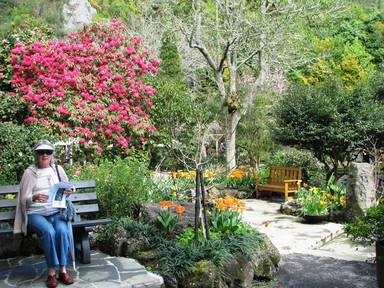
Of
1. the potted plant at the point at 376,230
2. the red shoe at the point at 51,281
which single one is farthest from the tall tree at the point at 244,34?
the red shoe at the point at 51,281

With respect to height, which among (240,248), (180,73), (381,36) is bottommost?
(240,248)

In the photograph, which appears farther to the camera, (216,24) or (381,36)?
(381,36)

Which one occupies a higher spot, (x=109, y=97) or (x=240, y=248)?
(x=109, y=97)

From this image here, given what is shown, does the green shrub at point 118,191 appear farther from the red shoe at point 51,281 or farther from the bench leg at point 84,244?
the red shoe at point 51,281

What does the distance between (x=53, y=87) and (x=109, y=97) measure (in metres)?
1.39

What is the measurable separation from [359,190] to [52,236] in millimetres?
6356

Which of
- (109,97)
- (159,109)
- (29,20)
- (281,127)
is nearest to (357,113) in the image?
(281,127)

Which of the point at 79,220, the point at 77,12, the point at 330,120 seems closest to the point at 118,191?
the point at 79,220

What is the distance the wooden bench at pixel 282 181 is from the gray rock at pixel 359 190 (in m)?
2.22

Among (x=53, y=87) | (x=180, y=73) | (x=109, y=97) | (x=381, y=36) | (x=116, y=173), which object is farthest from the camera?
(x=381, y=36)

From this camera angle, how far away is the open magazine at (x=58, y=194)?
4652mm

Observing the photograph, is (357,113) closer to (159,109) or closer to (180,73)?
(159,109)

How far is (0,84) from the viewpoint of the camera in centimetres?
1039

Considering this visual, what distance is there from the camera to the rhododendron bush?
9.91 m
